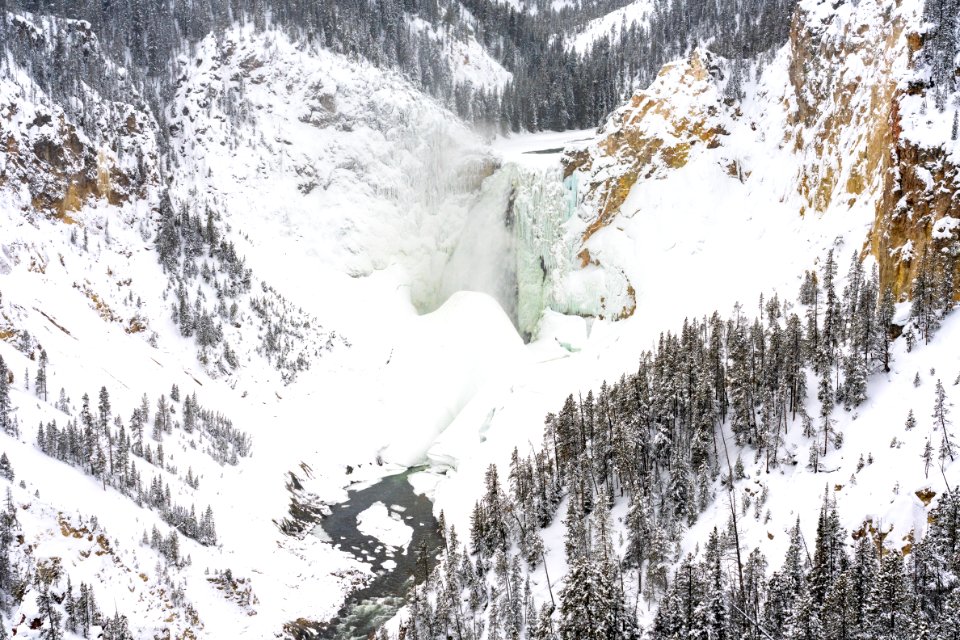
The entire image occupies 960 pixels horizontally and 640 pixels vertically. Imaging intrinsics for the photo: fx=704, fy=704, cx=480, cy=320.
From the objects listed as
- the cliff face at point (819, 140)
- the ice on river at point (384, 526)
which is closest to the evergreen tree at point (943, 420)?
the cliff face at point (819, 140)

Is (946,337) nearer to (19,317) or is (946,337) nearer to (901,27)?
(901,27)

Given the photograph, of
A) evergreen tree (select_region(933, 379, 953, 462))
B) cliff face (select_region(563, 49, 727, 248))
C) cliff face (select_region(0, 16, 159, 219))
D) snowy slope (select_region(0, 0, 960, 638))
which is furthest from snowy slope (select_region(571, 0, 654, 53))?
evergreen tree (select_region(933, 379, 953, 462))

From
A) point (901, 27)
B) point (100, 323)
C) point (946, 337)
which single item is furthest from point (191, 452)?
point (901, 27)

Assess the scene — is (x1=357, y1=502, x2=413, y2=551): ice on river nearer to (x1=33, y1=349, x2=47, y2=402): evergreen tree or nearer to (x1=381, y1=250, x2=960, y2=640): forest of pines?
(x1=381, y1=250, x2=960, y2=640): forest of pines

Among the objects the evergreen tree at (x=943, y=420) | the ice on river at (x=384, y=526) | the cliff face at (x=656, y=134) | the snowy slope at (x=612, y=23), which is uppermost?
the snowy slope at (x=612, y=23)

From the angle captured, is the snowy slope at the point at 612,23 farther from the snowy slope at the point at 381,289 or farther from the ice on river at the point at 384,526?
the ice on river at the point at 384,526

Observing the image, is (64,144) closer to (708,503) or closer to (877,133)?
(708,503)

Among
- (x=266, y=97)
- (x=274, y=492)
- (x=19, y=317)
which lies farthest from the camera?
(x=266, y=97)

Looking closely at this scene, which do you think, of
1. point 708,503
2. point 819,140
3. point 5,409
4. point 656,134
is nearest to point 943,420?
point 708,503
